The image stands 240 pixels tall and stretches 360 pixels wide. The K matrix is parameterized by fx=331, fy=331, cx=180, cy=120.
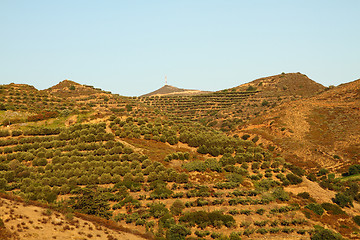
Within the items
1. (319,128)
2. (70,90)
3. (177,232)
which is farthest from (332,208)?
(70,90)

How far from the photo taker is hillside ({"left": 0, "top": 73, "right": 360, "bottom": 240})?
32500 mm

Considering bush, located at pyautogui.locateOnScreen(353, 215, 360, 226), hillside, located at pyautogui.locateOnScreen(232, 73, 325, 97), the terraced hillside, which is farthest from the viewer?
hillside, located at pyautogui.locateOnScreen(232, 73, 325, 97)

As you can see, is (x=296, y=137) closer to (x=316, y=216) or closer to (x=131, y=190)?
(x=316, y=216)

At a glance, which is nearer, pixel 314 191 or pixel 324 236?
pixel 324 236

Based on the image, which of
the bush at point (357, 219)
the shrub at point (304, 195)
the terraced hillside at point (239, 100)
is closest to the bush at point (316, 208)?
the shrub at point (304, 195)

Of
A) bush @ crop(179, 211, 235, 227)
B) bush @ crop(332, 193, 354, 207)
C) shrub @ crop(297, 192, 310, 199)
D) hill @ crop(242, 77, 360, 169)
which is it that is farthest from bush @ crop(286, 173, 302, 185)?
hill @ crop(242, 77, 360, 169)

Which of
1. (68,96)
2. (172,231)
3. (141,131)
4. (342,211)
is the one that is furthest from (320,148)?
(68,96)

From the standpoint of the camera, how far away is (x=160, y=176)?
42594mm

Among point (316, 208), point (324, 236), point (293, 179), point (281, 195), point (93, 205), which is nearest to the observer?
point (324, 236)

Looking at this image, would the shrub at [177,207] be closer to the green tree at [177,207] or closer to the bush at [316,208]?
the green tree at [177,207]

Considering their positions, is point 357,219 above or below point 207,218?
below

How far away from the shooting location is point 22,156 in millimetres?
45688

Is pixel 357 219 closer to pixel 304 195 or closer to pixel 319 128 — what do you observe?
pixel 304 195

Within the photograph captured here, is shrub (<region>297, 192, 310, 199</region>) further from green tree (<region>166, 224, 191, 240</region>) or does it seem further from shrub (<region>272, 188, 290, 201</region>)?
green tree (<region>166, 224, 191, 240</region>)
